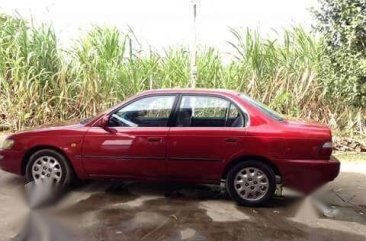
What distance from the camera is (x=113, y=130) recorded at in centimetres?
627

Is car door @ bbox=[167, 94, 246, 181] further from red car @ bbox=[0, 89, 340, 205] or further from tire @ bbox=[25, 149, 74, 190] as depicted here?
tire @ bbox=[25, 149, 74, 190]

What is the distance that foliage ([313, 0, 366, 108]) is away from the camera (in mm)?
7734

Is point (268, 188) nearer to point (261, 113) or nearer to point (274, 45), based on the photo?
point (261, 113)

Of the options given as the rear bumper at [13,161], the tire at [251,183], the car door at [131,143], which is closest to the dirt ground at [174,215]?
the tire at [251,183]

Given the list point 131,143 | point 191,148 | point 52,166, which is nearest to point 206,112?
point 191,148

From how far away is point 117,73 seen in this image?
36.2 ft

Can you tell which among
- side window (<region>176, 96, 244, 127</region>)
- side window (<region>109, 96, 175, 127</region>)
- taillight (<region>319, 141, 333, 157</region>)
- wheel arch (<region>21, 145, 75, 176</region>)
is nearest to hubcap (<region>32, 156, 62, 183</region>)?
wheel arch (<region>21, 145, 75, 176</region>)

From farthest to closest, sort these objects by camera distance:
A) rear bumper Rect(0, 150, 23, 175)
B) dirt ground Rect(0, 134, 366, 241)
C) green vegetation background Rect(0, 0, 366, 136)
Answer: green vegetation background Rect(0, 0, 366, 136) → rear bumper Rect(0, 150, 23, 175) → dirt ground Rect(0, 134, 366, 241)

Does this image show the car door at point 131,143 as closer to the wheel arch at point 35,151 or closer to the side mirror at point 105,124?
the side mirror at point 105,124

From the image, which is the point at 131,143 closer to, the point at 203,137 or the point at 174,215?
the point at 203,137

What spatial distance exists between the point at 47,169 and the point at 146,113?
145 cm

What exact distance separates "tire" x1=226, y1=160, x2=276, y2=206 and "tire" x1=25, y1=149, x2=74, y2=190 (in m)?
2.06

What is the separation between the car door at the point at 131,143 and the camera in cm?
618

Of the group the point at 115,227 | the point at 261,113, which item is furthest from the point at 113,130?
the point at 261,113
